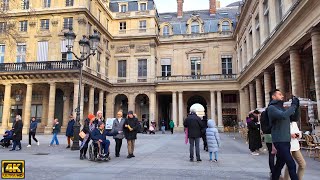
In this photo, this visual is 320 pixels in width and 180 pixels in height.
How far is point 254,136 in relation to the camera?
1123 cm

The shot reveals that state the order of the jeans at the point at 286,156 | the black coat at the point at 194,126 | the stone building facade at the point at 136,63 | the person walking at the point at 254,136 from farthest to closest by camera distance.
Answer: the stone building facade at the point at 136,63 < the person walking at the point at 254,136 < the black coat at the point at 194,126 < the jeans at the point at 286,156

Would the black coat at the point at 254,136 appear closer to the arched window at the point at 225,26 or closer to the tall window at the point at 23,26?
the tall window at the point at 23,26

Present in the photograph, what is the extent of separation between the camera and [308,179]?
6.26 metres

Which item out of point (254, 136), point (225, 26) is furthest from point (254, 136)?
point (225, 26)

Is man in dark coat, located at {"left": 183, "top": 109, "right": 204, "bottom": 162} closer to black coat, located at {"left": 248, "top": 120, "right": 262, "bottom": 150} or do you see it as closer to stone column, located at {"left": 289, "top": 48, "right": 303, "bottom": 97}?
black coat, located at {"left": 248, "top": 120, "right": 262, "bottom": 150}

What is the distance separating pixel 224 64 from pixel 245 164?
29139 millimetres

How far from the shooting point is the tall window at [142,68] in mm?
35766

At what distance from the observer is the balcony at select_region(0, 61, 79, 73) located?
2618cm

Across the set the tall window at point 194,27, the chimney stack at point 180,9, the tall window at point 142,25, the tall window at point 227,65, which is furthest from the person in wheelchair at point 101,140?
the chimney stack at point 180,9

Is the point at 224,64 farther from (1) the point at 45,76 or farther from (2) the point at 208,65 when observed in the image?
(1) the point at 45,76

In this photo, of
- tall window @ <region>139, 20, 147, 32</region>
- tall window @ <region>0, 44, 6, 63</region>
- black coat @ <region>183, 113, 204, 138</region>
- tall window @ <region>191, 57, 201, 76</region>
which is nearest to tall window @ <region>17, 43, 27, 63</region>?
tall window @ <region>0, 44, 6, 63</region>

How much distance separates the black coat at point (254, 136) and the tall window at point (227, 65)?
25630 millimetres

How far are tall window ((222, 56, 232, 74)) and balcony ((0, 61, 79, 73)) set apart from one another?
20.0 m

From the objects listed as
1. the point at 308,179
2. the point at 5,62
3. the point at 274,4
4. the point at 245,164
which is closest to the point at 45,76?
the point at 5,62
